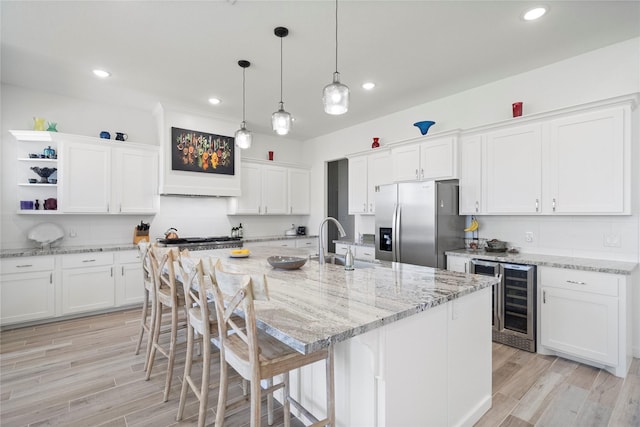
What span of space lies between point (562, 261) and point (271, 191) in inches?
170

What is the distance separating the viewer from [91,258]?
3.92m

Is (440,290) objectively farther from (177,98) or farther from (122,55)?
(177,98)

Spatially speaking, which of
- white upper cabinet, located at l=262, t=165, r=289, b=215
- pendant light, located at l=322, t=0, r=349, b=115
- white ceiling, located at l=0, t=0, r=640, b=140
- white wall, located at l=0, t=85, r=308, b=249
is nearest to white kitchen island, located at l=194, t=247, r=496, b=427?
pendant light, located at l=322, t=0, r=349, b=115

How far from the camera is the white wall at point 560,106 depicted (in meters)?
2.81

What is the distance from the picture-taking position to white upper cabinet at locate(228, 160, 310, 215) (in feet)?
17.8

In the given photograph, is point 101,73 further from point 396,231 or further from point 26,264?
point 396,231

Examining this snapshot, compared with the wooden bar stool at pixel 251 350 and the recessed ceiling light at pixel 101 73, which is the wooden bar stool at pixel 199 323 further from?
the recessed ceiling light at pixel 101 73

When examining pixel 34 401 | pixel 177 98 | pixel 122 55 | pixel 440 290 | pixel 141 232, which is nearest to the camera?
pixel 440 290

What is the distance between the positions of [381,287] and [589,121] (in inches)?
103

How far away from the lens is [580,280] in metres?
2.65

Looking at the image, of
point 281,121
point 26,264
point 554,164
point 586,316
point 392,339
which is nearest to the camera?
point 392,339

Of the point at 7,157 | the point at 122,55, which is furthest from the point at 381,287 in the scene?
the point at 7,157

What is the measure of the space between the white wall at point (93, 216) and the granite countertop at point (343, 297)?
301cm

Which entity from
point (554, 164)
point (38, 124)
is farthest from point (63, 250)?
point (554, 164)
